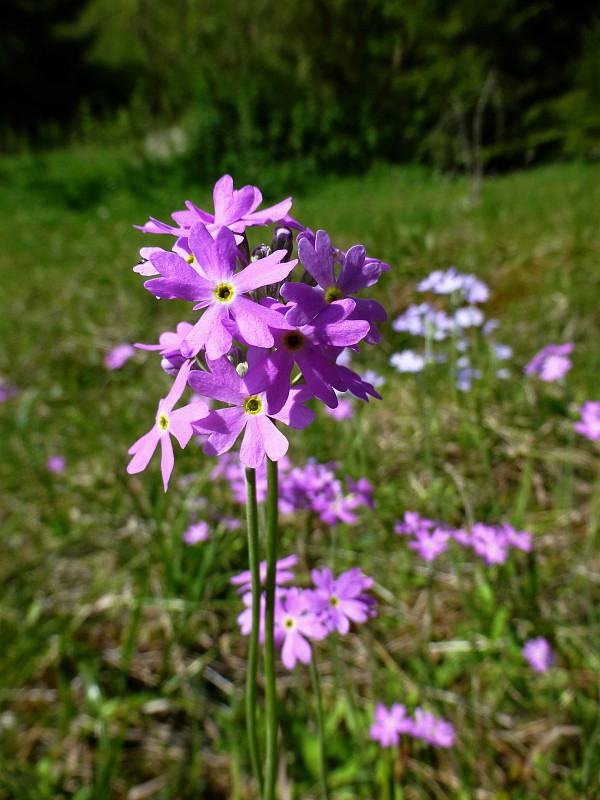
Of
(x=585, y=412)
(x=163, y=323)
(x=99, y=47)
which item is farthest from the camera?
(x=99, y=47)

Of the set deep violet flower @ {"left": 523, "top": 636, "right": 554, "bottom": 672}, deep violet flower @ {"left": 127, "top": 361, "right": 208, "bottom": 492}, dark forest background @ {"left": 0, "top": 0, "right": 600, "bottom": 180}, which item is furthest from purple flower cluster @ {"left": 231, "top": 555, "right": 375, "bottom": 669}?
dark forest background @ {"left": 0, "top": 0, "right": 600, "bottom": 180}

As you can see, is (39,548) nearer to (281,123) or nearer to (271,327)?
(271,327)

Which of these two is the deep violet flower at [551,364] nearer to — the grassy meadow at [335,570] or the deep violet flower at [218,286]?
the grassy meadow at [335,570]

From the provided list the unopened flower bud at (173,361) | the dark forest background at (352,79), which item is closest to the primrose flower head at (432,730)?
the unopened flower bud at (173,361)

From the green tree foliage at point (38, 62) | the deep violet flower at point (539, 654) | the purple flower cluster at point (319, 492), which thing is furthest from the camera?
the green tree foliage at point (38, 62)

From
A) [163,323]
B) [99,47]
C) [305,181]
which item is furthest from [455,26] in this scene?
[99,47]

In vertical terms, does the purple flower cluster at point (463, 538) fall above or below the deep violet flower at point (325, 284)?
below

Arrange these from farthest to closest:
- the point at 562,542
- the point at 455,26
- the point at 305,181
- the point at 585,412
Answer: the point at 455,26 < the point at 305,181 < the point at 562,542 < the point at 585,412
